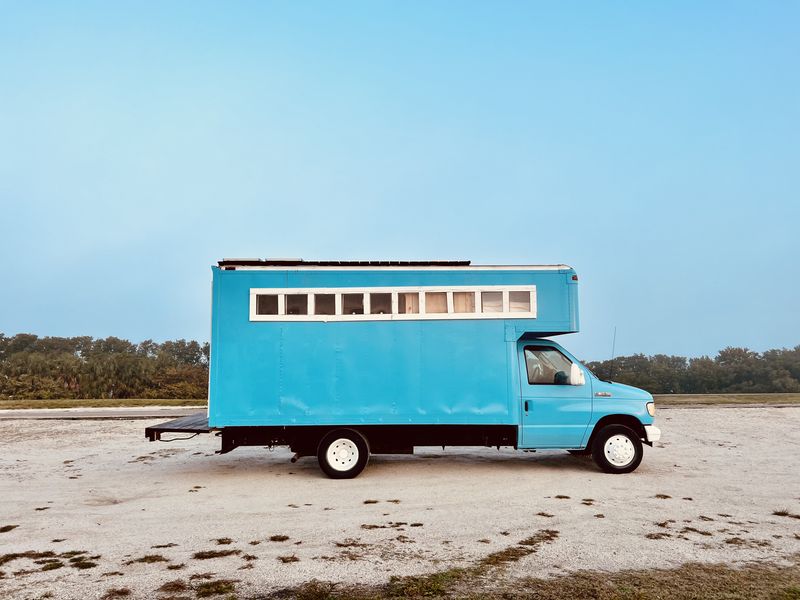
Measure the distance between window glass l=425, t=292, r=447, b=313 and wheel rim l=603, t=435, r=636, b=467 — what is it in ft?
12.2

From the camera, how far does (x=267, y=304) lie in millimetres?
8953

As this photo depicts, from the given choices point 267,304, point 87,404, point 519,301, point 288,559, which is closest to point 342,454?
point 267,304

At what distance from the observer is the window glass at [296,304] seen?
895 centimetres

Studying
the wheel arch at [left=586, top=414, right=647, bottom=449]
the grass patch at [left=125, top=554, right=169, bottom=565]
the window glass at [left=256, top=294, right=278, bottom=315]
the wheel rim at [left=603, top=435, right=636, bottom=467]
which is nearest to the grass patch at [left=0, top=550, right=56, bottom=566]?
the grass patch at [left=125, top=554, right=169, bottom=565]

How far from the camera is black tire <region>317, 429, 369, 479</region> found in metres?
8.92

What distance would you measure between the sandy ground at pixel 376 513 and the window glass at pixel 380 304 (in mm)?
2835

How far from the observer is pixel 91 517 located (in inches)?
271

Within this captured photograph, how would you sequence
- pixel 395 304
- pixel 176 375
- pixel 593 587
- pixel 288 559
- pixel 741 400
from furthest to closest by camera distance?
pixel 176 375
pixel 741 400
pixel 395 304
pixel 288 559
pixel 593 587

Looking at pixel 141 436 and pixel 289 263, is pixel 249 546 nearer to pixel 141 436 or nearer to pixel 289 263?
pixel 289 263

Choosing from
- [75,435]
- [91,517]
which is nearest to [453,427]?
[91,517]

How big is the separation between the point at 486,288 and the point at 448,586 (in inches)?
213

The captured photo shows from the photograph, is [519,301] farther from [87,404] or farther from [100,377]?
[100,377]

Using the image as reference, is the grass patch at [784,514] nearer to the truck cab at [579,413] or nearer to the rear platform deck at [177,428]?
the truck cab at [579,413]

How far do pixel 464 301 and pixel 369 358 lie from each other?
190 cm
